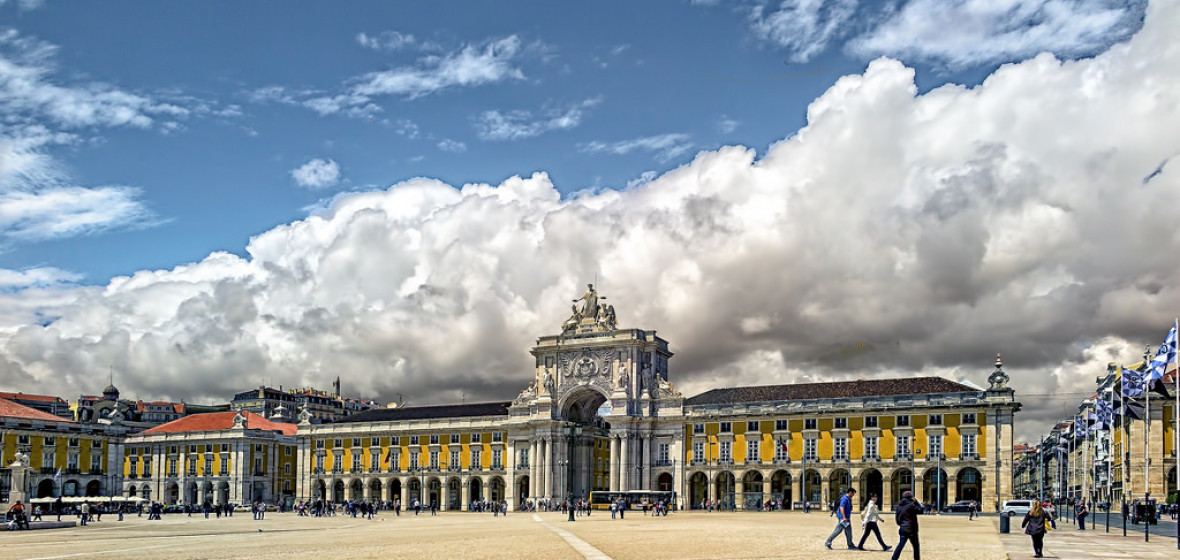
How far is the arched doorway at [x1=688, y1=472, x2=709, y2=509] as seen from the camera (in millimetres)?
109938

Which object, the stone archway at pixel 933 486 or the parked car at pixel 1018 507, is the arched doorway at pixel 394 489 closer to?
the stone archway at pixel 933 486

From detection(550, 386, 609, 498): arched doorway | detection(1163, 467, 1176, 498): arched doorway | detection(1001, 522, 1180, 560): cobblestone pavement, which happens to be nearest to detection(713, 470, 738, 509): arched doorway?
detection(550, 386, 609, 498): arched doorway

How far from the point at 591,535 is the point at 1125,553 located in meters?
20.3

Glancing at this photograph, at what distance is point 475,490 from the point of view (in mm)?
124312

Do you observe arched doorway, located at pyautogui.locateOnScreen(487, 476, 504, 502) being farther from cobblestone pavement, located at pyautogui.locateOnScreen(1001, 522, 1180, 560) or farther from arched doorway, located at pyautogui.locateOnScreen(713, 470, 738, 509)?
cobblestone pavement, located at pyautogui.locateOnScreen(1001, 522, 1180, 560)

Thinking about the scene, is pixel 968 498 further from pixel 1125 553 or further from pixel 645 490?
pixel 1125 553

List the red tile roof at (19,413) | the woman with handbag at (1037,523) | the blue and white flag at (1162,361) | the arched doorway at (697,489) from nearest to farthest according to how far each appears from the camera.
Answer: the woman with handbag at (1037,523) → the blue and white flag at (1162,361) → the arched doorway at (697,489) → the red tile roof at (19,413)

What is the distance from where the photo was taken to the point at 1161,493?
9150cm

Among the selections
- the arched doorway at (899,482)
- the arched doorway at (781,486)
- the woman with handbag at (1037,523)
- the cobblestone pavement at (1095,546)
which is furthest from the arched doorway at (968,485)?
the woman with handbag at (1037,523)

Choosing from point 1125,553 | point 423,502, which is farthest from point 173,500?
point 1125,553

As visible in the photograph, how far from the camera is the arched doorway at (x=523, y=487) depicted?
120 metres

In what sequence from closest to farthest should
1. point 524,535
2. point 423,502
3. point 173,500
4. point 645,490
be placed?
1. point 524,535
2. point 645,490
3. point 423,502
4. point 173,500

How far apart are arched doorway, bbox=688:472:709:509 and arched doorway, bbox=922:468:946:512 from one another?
21.6m

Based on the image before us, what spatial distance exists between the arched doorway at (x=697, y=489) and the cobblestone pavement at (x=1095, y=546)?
60718 mm
